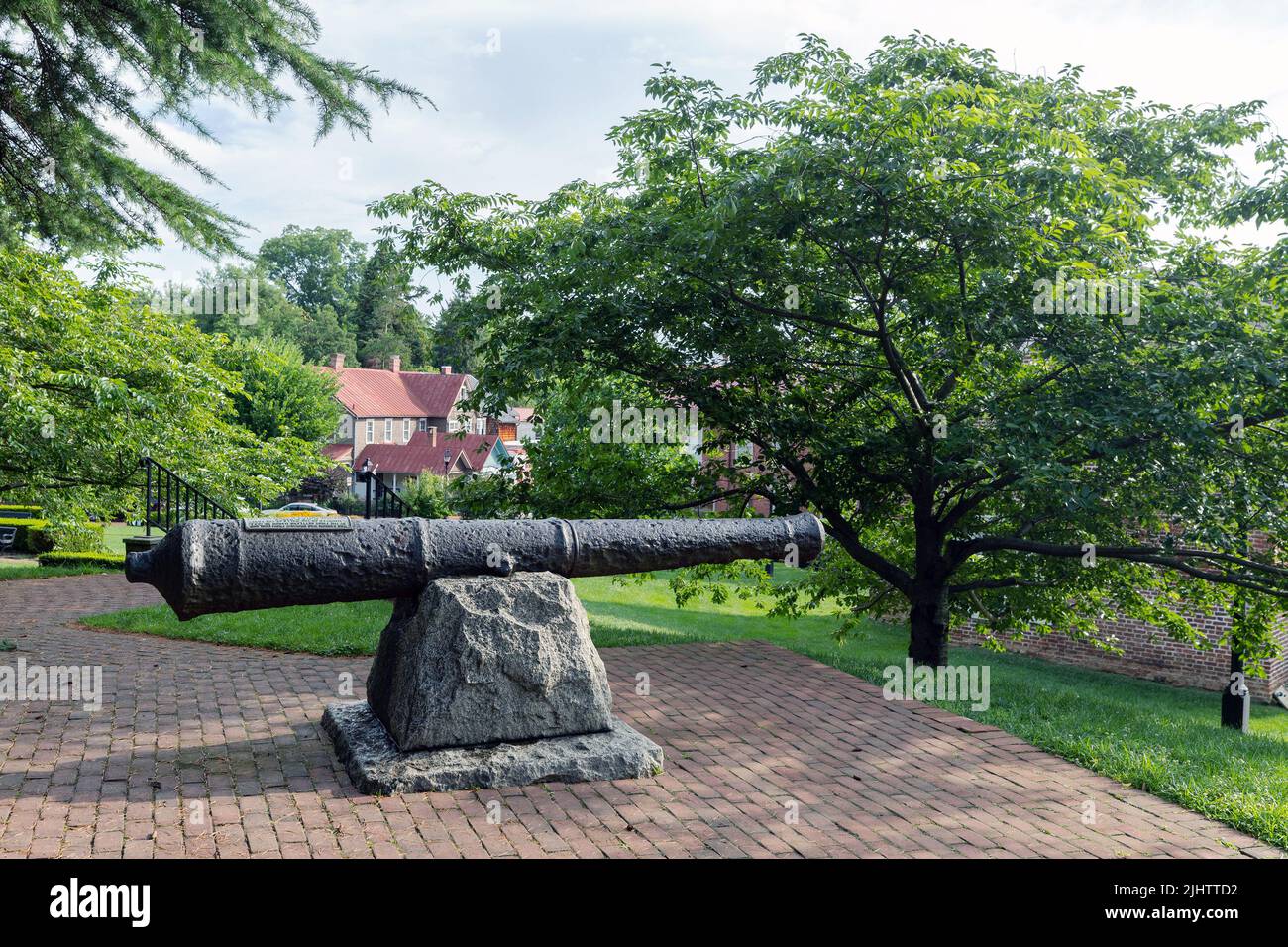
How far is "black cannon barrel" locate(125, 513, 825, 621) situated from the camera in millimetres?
5246

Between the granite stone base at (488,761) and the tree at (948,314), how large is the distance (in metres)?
3.97

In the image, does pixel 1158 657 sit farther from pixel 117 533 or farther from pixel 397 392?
pixel 397 392

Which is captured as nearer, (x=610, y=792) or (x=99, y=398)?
(x=610, y=792)

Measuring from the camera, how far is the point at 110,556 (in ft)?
61.1

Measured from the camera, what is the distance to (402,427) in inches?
→ 2260

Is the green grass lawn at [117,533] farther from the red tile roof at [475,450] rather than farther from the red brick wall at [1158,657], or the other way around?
the red brick wall at [1158,657]

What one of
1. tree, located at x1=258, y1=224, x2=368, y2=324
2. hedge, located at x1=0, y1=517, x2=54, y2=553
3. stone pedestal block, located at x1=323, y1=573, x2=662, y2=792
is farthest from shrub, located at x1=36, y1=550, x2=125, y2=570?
tree, located at x1=258, y1=224, x2=368, y2=324

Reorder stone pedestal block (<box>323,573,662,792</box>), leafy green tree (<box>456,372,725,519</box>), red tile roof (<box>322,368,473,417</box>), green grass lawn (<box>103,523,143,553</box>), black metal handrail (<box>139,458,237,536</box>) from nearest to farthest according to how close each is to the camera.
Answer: stone pedestal block (<box>323,573,662,792</box>) → leafy green tree (<box>456,372,725,519</box>) → black metal handrail (<box>139,458,237,536</box>) → green grass lawn (<box>103,523,143,553</box>) → red tile roof (<box>322,368,473,417</box>)

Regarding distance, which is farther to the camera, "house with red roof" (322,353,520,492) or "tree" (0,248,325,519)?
"house with red roof" (322,353,520,492)

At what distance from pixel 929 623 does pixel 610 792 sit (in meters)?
6.04

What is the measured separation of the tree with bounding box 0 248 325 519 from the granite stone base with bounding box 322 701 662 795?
869cm

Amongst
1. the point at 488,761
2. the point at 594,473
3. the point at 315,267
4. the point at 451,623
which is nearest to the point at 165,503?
the point at 594,473

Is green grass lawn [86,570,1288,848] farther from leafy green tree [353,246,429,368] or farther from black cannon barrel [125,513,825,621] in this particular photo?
leafy green tree [353,246,429,368]

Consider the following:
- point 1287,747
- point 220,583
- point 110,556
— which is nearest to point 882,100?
point 220,583
